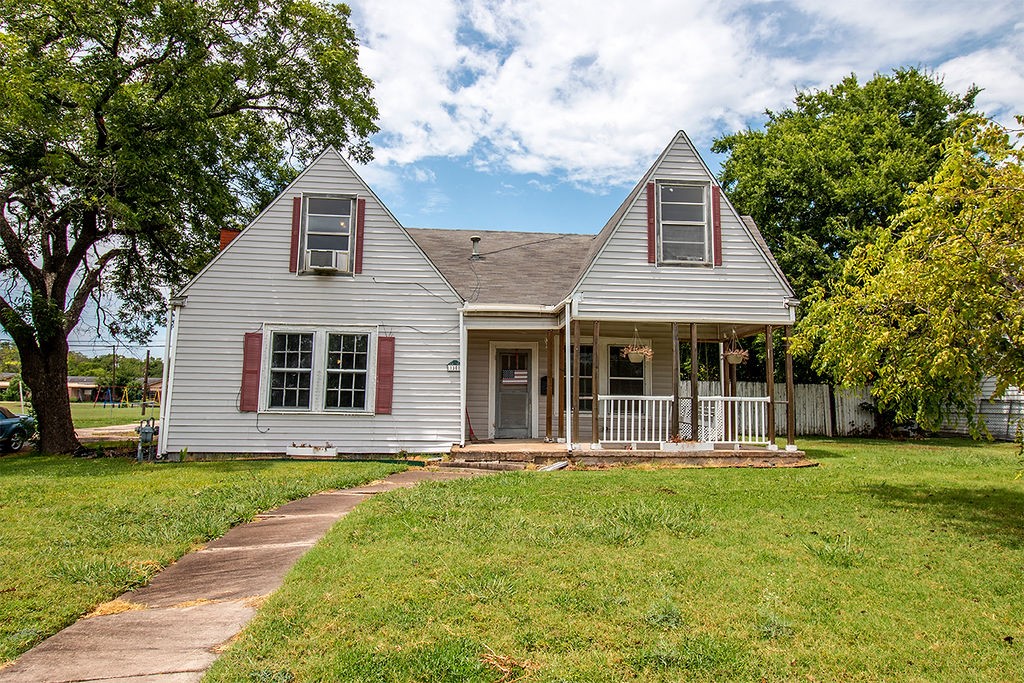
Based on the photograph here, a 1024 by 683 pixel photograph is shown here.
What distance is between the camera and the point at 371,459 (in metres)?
12.8

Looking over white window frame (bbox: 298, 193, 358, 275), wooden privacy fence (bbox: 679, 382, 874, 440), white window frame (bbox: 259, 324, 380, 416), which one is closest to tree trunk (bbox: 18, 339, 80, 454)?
white window frame (bbox: 259, 324, 380, 416)

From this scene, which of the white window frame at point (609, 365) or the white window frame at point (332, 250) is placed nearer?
the white window frame at point (332, 250)

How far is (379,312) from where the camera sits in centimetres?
1317

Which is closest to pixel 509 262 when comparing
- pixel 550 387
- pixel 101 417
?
pixel 550 387

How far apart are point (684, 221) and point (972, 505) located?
23.9 feet

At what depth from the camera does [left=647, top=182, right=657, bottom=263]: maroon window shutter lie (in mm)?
12867

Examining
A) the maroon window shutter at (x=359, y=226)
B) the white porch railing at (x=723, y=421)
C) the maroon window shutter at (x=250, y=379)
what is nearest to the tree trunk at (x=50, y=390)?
the maroon window shutter at (x=250, y=379)

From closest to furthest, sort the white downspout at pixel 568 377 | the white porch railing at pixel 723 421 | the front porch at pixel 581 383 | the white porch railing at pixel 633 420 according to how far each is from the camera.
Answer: the white downspout at pixel 568 377
the white porch railing at pixel 633 420
the white porch railing at pixel 723 421
the front porch at pixel 581 383

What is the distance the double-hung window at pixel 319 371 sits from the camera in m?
12.9

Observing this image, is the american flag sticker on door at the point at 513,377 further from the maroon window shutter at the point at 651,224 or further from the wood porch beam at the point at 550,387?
the maroon window shutter at the point at 651,224

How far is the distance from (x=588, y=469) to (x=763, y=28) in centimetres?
858

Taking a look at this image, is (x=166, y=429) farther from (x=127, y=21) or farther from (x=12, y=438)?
(x=127, y=21)

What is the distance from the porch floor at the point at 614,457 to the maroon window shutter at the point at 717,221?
13.0 ft

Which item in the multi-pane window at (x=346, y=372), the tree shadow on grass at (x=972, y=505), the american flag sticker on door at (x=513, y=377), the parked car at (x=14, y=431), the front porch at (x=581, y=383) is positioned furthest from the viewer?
the parked car at (x=14, y=431)
